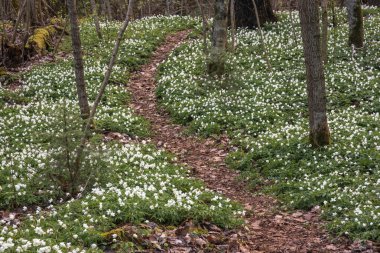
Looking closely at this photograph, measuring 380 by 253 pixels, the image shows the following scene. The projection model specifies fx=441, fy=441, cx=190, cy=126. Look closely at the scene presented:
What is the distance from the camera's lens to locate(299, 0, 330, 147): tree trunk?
10508mm

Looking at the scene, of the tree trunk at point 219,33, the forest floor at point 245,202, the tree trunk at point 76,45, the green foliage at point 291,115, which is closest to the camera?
the forest floor at point 245,202

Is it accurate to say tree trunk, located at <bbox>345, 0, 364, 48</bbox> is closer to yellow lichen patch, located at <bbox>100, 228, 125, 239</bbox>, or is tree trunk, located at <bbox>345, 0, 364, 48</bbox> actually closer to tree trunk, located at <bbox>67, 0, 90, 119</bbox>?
tree trunk, located at <bbox>67, 0, 90, 119</bbox>

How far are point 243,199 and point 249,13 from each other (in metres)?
17.0

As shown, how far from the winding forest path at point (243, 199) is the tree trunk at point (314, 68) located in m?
2.39

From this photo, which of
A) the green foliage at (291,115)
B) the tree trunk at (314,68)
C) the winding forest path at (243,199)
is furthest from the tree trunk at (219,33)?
the tree trunk at (314,68)

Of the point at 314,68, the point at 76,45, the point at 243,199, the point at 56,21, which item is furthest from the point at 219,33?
the point at 56,21

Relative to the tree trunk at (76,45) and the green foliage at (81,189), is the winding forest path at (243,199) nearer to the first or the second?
the green foliage at (81,189)

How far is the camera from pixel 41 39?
23.3m

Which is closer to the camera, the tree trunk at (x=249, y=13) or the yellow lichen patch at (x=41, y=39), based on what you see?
the yellow lichen patch at (x=41, y=39)

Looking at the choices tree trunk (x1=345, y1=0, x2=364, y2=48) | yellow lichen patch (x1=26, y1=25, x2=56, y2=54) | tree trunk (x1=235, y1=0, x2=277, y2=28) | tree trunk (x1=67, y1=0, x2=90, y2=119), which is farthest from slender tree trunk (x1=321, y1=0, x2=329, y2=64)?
yellow lichen patch (x1=26, y1=25, x2=56, y2=54)

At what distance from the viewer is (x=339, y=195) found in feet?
28.6

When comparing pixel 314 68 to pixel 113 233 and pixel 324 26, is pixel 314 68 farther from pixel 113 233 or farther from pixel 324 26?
pixel 324 26

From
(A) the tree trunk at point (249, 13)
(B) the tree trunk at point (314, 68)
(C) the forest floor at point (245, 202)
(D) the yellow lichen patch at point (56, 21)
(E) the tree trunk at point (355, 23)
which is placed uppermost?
(D) the yellow lichen patch at point (56, 21)

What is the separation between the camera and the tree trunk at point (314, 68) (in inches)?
414
